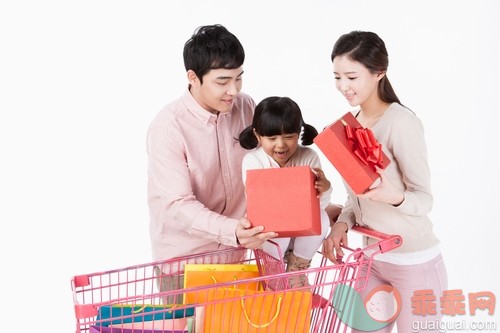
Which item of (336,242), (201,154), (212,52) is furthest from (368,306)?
(212,52)

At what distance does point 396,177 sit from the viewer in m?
2.91

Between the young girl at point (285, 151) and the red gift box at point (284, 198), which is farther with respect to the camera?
the young girl at point (285, 151)

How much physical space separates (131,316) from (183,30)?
2.79 metres

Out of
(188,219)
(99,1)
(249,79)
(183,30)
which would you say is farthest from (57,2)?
(188,219)

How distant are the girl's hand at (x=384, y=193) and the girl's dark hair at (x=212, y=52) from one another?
76cm

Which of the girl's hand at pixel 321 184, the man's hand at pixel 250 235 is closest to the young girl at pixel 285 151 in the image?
the girl's hand at pixel 321 184

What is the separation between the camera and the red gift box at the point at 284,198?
2.76 m

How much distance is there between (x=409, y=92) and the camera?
5.27 metres

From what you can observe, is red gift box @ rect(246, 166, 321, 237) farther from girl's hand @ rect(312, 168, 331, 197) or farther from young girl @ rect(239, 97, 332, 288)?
young girl @ rect(239, 97, 332, 288)

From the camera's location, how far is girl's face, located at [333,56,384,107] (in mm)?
2883

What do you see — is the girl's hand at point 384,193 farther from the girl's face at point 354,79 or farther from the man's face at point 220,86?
the man's face at point 220,86

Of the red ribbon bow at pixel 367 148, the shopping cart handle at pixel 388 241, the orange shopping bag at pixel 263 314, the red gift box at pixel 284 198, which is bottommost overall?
the orange shopping bag at pixel 263 314

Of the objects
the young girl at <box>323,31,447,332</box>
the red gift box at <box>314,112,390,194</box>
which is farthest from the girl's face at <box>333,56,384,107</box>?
the red gift box at <box>314,112,390,194</box>

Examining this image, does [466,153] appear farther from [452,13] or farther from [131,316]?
[131,316]
